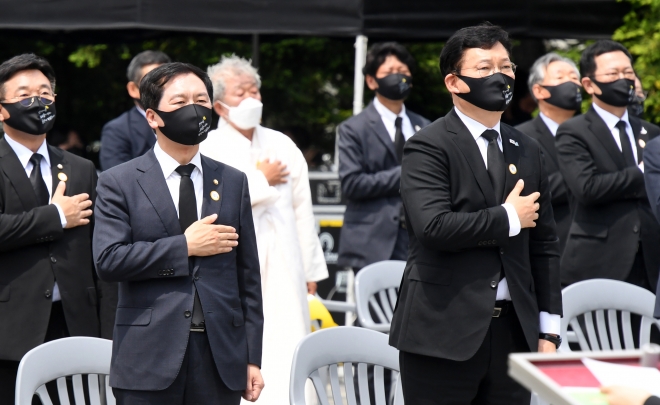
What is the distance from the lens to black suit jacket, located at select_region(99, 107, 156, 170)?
6449 millimetres

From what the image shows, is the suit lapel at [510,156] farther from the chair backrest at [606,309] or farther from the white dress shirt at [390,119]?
the white dress shirt at [390,119]

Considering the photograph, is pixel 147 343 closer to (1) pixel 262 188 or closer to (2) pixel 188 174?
(2) pixel 188 174

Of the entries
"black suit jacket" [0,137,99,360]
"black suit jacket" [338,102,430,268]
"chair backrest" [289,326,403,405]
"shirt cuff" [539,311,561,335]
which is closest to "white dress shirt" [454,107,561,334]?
"shirt cuff" [539,311,561,335]

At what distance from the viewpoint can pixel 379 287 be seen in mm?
5562

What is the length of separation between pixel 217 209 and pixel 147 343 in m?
0.57

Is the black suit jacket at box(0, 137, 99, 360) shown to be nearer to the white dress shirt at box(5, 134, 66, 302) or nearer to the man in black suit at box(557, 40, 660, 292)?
the white dress shirt at box(5, 134, 66, 302)

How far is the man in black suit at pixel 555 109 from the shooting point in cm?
616

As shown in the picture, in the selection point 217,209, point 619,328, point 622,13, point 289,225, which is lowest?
point 619,328

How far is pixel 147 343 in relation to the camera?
345cm

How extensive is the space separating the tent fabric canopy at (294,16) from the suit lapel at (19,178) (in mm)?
2962

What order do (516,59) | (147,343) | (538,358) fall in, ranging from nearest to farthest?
(538,358) → (147,343) → (516,59)

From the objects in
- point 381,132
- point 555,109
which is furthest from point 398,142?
point 555,109

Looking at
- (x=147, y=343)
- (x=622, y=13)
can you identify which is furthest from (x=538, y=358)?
(x=622, y=13)

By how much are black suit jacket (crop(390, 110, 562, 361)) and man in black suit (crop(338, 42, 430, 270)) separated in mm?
2535
